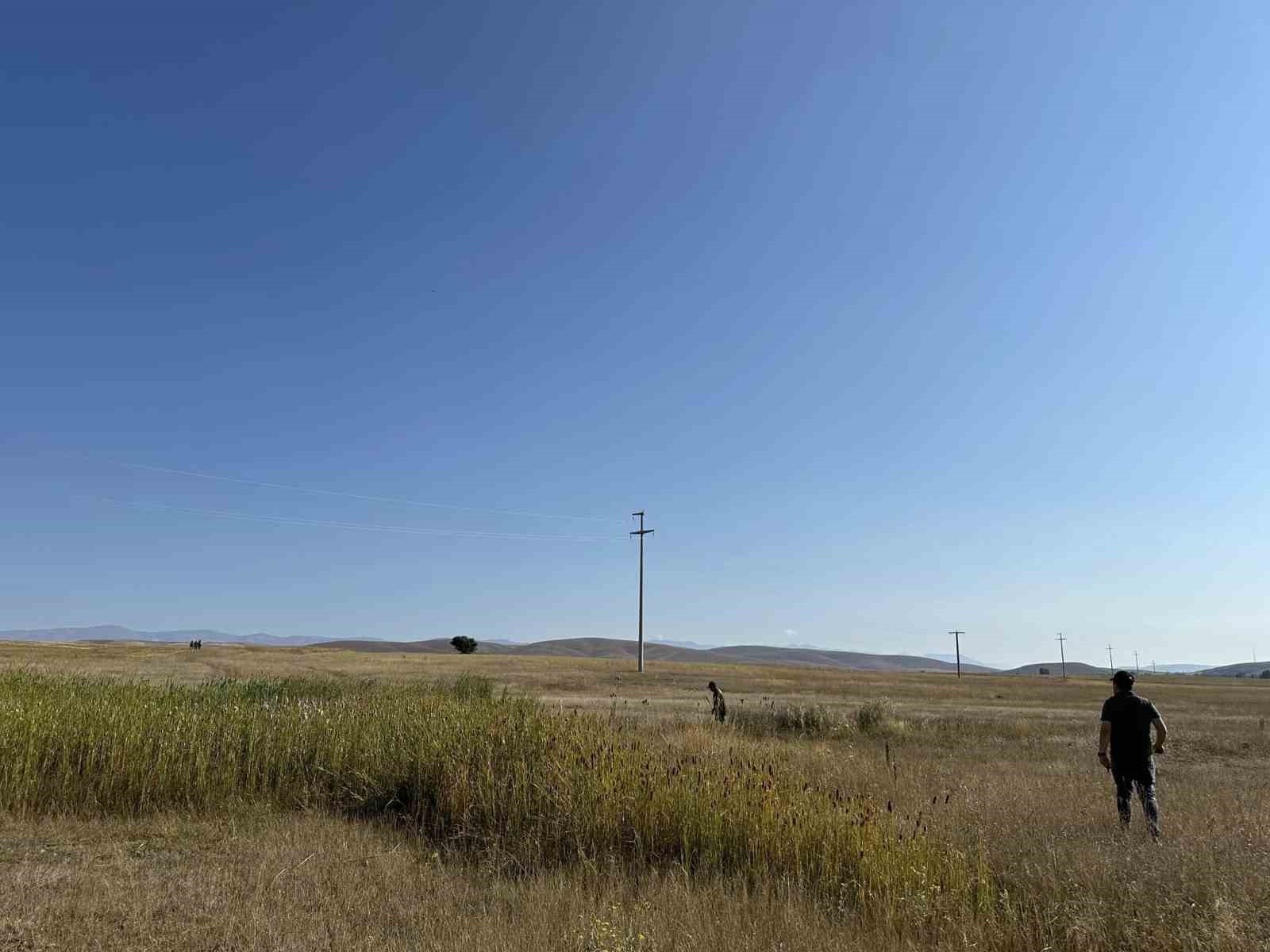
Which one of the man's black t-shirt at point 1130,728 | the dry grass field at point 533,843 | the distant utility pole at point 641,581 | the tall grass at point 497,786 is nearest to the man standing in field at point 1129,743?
the man's black t-shirt at point 1130,728

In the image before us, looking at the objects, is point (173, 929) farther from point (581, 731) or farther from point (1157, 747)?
point (1157, 747)

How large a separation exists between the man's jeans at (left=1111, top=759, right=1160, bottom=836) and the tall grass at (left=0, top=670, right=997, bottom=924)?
→ 291 centimetres

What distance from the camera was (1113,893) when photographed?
6.60 m

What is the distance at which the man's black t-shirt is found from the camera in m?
10.1

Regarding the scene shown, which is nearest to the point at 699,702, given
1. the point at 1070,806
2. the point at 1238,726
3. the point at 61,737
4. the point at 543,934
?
the point at 1238,726

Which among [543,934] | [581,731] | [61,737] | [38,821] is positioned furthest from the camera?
[581,731]

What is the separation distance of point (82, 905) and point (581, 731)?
609 cm

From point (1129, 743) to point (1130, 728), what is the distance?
0.19 m

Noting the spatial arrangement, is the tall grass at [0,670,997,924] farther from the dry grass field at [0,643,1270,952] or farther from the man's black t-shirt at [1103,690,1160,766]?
the man's black t-shirt at [1103,690,1160,766]

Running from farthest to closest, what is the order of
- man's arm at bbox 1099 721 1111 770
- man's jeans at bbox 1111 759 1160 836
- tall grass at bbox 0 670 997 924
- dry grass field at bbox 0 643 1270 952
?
man's arm at bbox 1099 721 1111 770, man's jeans at bbox 1111 759 1160 836, tall grass at bbox 0 670 997 924, dry grass field at bbox 0 643 1270 952

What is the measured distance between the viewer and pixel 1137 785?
33.4 ft

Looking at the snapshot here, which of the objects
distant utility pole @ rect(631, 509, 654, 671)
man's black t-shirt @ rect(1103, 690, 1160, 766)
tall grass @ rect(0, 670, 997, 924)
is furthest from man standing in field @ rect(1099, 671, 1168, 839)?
distant utility pole @ rect(631, 509, 654, 671)

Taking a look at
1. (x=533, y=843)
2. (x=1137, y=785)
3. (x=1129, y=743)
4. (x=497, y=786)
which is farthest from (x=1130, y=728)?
(x=497, y=786)

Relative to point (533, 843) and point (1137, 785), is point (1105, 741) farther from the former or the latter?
point (533, 843)
